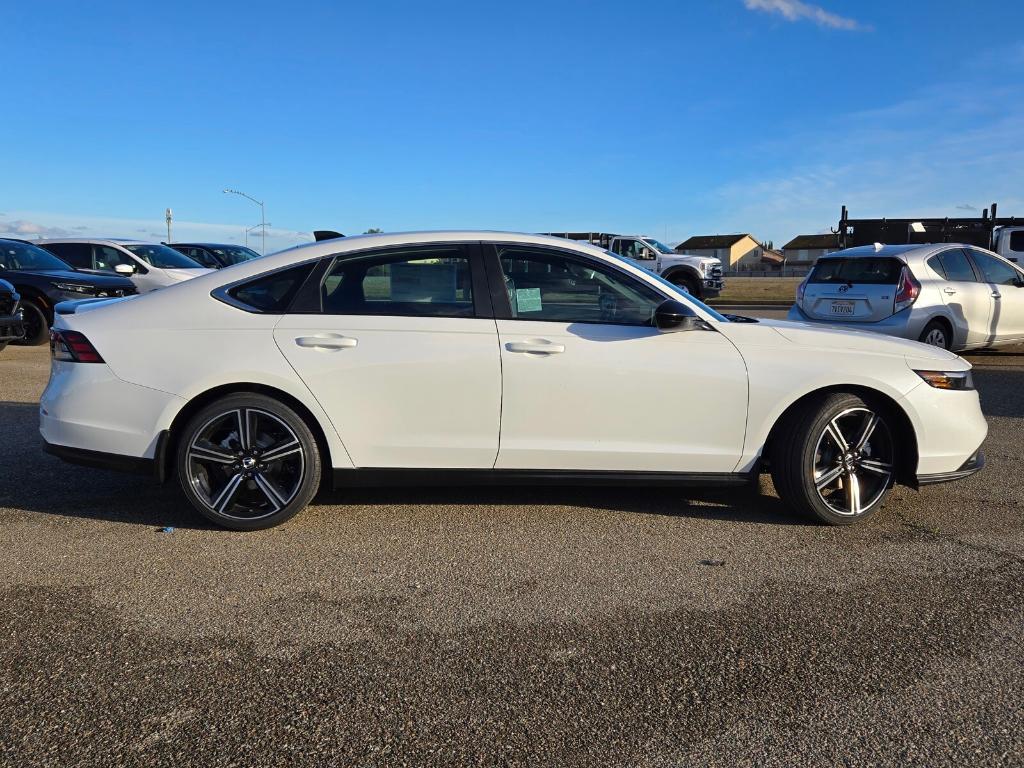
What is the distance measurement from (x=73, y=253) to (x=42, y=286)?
3.12m

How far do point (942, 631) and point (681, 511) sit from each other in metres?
1.68

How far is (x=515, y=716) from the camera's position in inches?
103

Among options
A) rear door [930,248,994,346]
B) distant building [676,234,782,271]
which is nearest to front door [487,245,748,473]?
rear door [930,248,994,346]

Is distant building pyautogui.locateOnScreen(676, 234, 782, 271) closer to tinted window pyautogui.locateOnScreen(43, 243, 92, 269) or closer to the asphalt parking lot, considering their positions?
tinted window pyautogui.locateOnScreen(43, 243, 92, 269)

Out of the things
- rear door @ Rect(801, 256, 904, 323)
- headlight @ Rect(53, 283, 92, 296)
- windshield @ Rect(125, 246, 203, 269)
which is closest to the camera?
rear door @ Rect(801, 256, 904, 323)

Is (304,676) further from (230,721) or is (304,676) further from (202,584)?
(202,584)

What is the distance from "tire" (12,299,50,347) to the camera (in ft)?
39.5

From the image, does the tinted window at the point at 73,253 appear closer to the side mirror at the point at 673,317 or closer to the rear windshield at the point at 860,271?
the rear windshield at the point at 860,271

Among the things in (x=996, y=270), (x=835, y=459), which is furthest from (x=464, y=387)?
(x=996, y=270)

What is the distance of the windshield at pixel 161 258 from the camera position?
15.3 m

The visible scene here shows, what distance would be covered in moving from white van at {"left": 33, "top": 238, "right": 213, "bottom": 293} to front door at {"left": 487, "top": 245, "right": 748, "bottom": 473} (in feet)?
38.6

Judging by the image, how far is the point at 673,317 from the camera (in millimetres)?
4273

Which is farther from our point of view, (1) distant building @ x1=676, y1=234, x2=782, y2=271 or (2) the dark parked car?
(1) distant building @ x1=676, y1=234, x2=782, y2=271

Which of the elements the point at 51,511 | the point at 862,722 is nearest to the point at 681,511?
the point at 862,722
